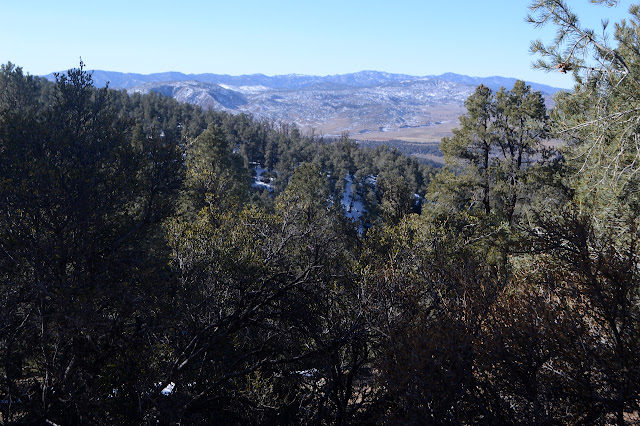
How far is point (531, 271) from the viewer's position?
11.1 m

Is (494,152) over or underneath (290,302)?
over

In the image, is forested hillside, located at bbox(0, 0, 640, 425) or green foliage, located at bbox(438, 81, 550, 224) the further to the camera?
green foliage, located at bbox(438, 81, 550, 224)

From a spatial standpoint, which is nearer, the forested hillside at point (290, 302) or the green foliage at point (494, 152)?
the forested hillside at point (290, 302)

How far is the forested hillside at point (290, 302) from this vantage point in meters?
7.27

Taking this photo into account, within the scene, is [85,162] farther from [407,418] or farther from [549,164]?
[549,164]

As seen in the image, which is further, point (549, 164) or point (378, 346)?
point (549, 164)

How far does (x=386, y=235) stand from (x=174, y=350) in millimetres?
7685

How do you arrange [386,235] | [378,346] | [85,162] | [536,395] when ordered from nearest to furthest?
[536,395] → [378,346] → [85,162] → [386,235]

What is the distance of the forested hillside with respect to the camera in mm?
7266

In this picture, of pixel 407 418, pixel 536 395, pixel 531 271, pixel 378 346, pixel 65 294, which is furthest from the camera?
pixel 531 271

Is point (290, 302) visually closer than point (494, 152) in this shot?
Yes

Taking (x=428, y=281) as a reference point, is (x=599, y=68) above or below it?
above

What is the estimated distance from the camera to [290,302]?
429 inches

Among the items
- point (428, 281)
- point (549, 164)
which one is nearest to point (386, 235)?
point (428, 281)
